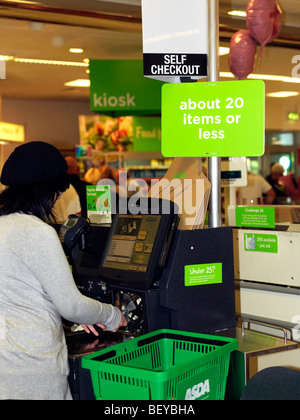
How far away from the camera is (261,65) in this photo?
872cm

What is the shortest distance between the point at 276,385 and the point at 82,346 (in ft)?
2.46

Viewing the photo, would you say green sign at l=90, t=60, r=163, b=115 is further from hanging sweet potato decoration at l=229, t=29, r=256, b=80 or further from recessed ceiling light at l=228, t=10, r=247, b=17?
hanging sweet potato decoration at l=229, t=29, r=256, b=80

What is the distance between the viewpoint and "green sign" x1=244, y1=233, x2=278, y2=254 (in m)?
3.36

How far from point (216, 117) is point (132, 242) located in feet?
2.38

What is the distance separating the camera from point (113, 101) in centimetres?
707

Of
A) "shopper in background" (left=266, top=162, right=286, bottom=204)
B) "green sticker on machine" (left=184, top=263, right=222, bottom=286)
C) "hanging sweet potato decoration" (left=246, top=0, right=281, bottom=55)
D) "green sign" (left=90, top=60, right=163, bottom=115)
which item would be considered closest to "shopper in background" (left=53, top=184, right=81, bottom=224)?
"green sign" (left=90, top=60, right=163, bottom=115)

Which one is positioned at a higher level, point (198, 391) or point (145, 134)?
point (145, 134)

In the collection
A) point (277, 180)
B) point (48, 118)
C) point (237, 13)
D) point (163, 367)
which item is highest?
point (237, 13)

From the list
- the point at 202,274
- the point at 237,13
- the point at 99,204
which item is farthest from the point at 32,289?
the point at 237,13

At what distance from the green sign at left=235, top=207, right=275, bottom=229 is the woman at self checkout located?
1771mm

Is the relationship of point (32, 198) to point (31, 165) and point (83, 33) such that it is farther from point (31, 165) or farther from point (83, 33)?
point (83, 33)

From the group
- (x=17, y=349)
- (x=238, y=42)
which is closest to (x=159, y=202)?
(x=17, y=349)

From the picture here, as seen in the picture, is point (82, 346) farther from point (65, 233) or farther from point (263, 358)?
point (263, 358)

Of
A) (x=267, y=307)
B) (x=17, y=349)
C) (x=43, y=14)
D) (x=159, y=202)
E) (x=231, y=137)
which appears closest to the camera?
(x=17, y=349)
